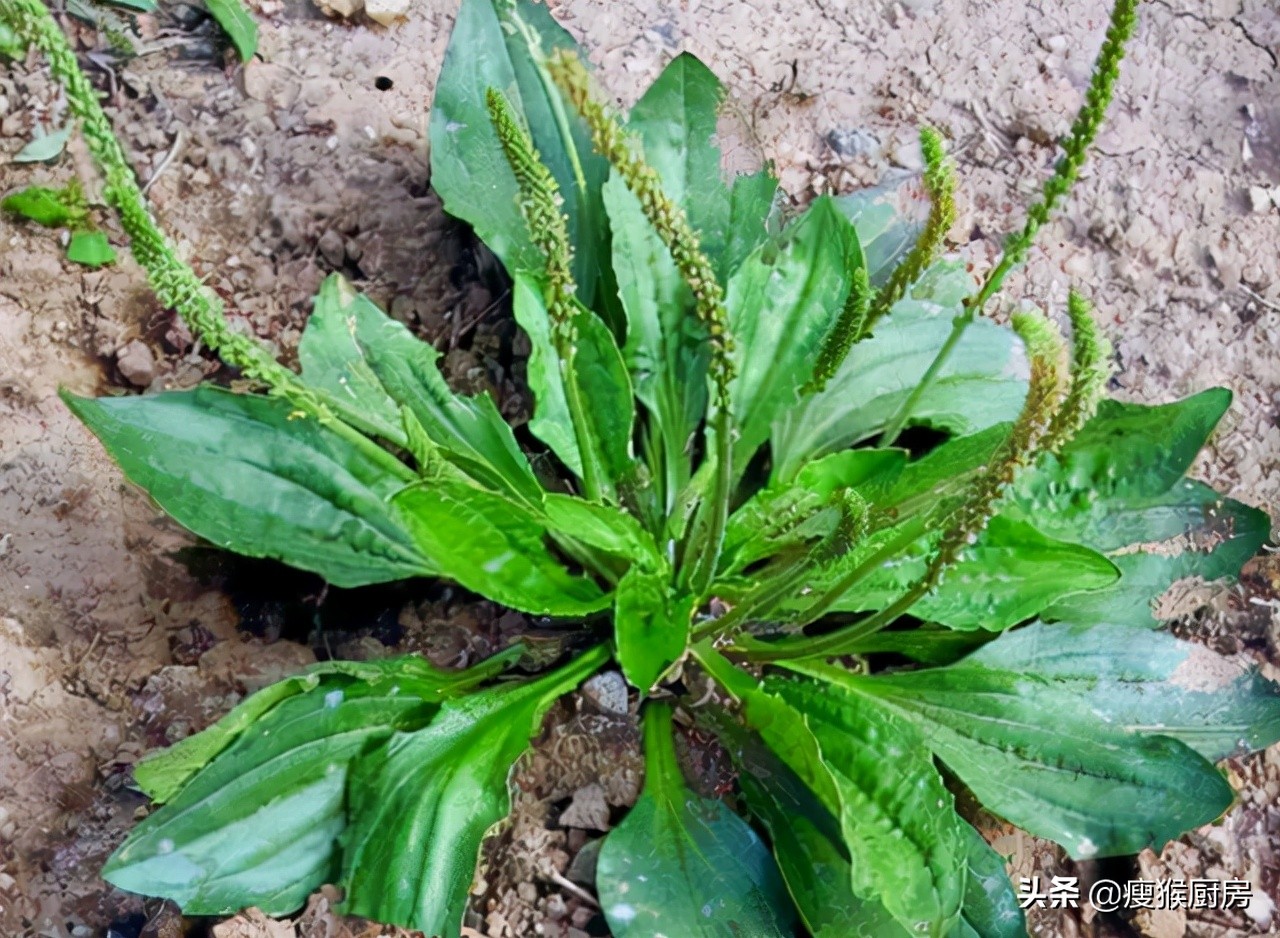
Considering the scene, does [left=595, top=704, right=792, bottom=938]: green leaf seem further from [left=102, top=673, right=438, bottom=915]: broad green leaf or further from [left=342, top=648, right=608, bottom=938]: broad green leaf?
[left=102, top=673, right=438, bottom=915]: broad green leaf

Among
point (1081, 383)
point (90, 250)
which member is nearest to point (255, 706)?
point (90, 250)

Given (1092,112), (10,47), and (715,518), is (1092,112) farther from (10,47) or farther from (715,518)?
(10,47)

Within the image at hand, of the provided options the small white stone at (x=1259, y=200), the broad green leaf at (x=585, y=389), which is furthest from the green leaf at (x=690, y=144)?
the small white stone at (x=1259, y=200)

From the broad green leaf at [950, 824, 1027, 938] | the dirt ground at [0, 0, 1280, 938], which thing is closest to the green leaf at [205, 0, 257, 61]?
the dirt ground at [0, 0, 1280, 938]

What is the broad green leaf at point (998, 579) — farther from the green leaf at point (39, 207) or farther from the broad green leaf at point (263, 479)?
the green leaf at point (39, 207)

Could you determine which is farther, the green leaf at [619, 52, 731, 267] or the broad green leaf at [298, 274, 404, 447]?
the green leaf at [619, 52, 731, 267]
